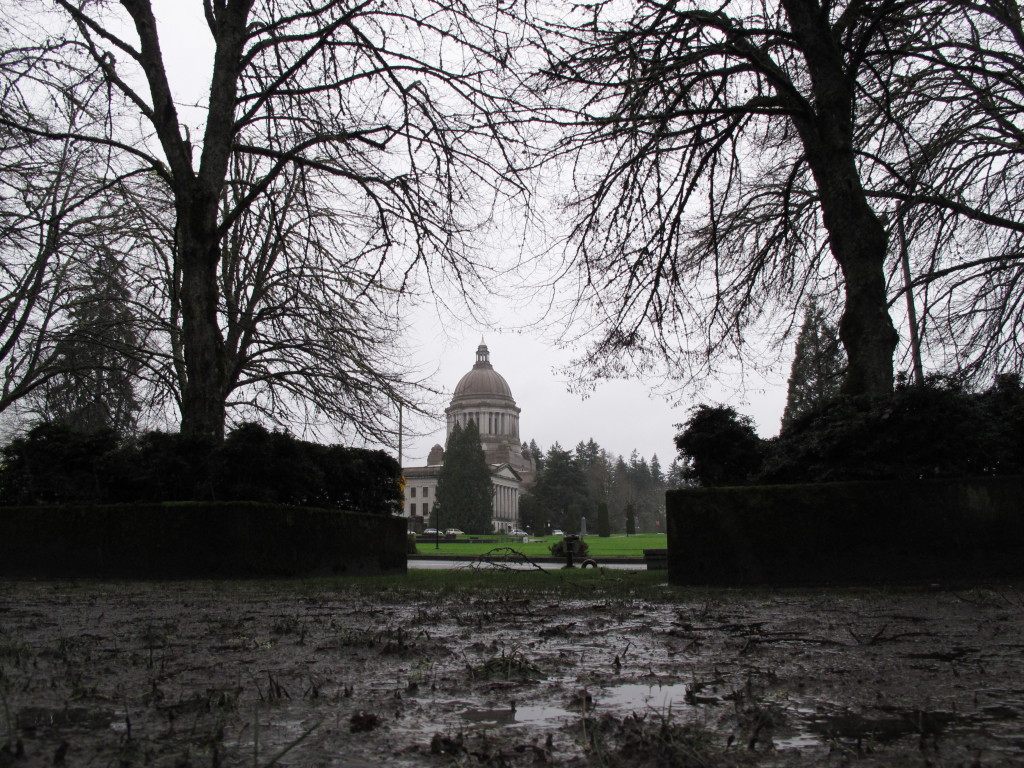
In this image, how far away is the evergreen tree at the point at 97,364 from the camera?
13883 mm

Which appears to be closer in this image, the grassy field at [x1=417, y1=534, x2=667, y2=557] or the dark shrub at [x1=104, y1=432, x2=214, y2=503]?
the dark shrub at [x1=104, y1=432, x2=214, y2=503]

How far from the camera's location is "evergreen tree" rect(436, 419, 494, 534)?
268 ft

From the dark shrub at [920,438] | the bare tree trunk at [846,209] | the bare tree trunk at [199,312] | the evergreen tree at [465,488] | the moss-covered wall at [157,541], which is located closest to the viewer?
the dark shrub at [920,438]

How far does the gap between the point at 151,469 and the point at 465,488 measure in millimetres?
74845

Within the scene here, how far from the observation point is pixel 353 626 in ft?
11.0

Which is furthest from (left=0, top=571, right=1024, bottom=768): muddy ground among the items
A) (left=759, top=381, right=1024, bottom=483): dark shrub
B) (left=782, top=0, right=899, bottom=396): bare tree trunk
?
(left=782, top=0, right=899, bottom=396): bare tree trunk

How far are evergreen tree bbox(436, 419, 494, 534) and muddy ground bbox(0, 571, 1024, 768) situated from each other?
258ft

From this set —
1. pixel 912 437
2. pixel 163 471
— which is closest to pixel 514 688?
pixel 912 437

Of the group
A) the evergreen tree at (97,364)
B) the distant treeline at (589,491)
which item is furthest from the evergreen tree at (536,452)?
the evergreen tree at (97,364)

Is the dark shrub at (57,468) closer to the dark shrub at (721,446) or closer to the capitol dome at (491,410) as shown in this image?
the dark shrub at (721,446)

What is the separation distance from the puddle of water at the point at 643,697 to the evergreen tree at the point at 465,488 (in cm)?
8059

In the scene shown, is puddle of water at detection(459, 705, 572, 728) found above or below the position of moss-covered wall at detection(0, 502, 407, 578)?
below

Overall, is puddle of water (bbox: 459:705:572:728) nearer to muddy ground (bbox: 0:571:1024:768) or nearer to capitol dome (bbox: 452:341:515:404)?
muddy ground (bbox: 0:571:1024:768)

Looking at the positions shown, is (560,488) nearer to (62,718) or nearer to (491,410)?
(491,410)
